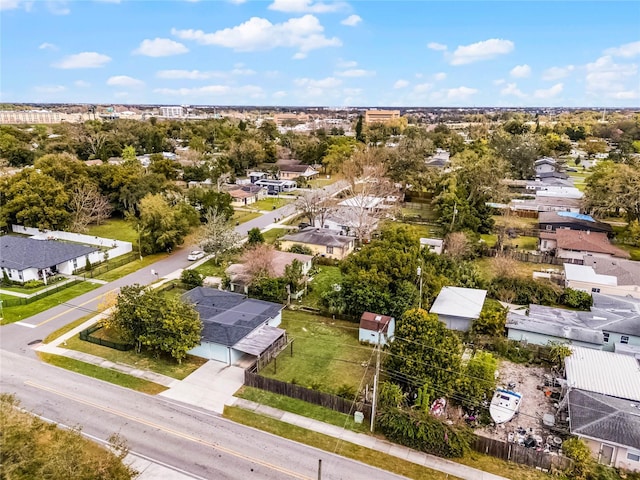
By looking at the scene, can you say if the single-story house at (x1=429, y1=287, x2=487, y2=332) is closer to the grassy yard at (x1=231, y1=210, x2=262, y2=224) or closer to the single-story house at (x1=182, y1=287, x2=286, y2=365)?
the single-story house at (x1=182, y1=287, x2=286, y2=365)

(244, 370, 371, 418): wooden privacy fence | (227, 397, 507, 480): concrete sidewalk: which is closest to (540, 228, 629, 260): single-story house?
(227, 397, 507, 480): concrete sidewalk

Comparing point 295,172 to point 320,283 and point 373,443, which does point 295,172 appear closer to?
point 320,283

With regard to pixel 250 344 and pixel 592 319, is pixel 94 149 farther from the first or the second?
pixel 592 319

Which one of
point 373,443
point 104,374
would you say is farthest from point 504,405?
point 104,374

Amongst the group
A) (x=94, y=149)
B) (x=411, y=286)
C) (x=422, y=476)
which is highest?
(x=94, y=149)

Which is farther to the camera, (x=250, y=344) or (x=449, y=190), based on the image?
(x=449, y=190)

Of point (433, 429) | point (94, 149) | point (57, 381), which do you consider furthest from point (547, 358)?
point (94, 149)
